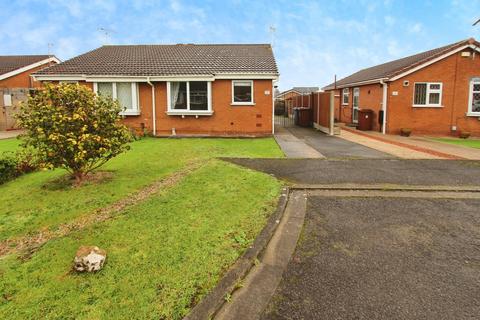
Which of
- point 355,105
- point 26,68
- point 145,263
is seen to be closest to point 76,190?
point 145,263

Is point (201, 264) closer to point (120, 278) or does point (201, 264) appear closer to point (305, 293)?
point (120, 278)

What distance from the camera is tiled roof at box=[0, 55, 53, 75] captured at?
24.7 metres

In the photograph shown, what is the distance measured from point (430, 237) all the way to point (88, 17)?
25.4 m

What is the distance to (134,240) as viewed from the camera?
4.40m

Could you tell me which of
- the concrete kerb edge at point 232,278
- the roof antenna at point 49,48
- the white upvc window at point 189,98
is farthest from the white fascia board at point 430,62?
the roof antenna at point 49,48

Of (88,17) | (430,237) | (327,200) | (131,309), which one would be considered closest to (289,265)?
(131,309)

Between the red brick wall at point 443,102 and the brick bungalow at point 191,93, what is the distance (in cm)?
718

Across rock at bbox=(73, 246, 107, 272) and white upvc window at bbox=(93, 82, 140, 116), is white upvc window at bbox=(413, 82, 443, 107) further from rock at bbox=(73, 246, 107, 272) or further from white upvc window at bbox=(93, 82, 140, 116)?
rock at bbox=(73, 246, 107, 272)

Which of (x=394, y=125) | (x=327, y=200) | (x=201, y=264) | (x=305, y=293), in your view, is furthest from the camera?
(x=394, y=125)

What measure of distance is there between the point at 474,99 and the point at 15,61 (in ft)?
106

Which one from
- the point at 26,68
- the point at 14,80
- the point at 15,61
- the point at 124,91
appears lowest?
the point at 124,91

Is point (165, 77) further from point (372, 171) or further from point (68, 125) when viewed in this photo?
point (372, 171)

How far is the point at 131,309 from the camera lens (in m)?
2.97

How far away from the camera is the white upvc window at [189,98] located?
16.4 meters
